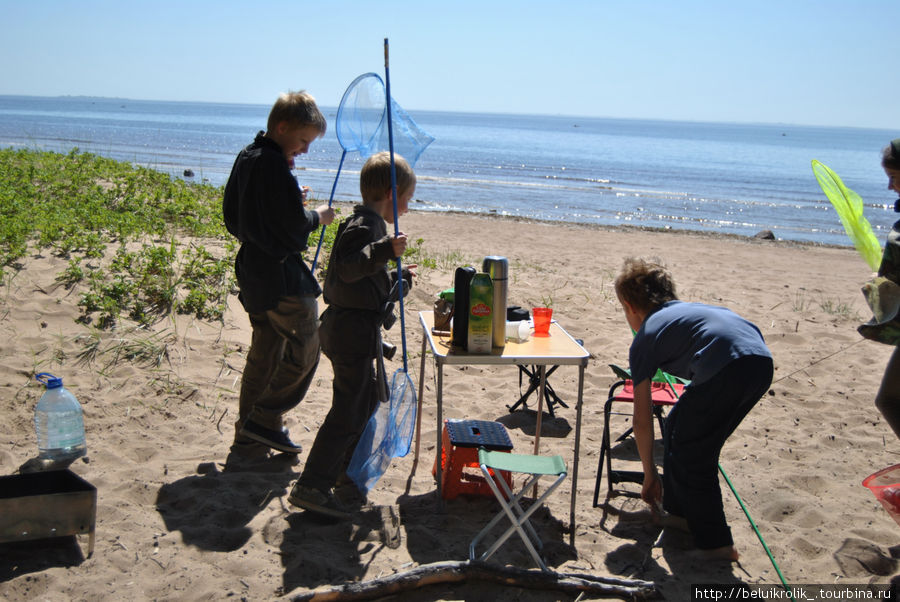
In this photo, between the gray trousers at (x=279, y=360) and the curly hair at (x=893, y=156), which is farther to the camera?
the gray trousers at (x=279, y=360)

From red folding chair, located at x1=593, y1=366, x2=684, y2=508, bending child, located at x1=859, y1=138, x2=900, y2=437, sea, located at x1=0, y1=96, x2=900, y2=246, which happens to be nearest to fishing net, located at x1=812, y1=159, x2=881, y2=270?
bending child, located at x1=859, y1=138, x2=900, y2=437

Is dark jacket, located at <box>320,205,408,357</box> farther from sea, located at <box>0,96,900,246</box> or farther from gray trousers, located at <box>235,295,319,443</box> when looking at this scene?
sea, located at <box>0,96,900,246</box>

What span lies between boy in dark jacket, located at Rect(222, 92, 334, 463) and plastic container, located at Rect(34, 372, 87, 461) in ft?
2.58

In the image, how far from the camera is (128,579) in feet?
8.70

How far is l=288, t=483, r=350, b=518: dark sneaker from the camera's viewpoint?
10.2 feet

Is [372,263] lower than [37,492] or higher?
higher

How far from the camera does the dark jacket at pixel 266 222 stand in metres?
3.21

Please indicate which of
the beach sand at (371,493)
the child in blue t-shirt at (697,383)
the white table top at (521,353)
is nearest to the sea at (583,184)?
the beach sand at (371,493)

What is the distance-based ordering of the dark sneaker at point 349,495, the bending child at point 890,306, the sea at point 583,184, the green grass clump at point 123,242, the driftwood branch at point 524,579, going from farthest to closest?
the sea at point 583,184
the green grass clump at point 123,242
the dark sneaker at point 349,495
the bending child at point 890,306
the driftwood branch at point 524,579

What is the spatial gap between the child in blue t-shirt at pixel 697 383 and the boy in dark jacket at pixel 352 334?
1157 millimetres

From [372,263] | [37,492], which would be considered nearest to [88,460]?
[37,492]

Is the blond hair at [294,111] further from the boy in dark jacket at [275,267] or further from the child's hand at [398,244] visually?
the child's hand at [398,244]

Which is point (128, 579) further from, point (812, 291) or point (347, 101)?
point (812, 291)

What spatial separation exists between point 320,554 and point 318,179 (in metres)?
→ 20.7
